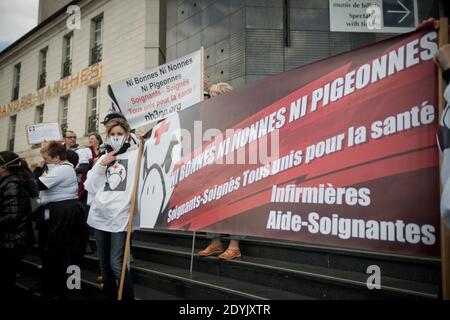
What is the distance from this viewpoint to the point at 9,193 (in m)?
3.15

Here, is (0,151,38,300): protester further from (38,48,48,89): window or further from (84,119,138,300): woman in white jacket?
(38,48,48,89): window

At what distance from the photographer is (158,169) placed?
299 centimetres

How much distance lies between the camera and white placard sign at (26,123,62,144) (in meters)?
6.57

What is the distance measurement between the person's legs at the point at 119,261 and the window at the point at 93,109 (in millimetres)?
11393

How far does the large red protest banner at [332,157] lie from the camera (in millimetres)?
1655

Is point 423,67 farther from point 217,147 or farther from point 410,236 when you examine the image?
point 217,147

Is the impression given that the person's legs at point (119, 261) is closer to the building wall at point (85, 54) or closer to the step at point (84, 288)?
the step at point (84, 288)

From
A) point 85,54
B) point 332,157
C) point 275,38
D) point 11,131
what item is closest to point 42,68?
point 85,54

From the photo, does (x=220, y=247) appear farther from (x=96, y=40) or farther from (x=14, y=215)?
(x=96, y=40)

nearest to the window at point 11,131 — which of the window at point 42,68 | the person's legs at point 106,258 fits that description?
the window at point 42,68

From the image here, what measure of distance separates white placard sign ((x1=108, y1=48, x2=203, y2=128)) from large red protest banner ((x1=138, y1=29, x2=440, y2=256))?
1.45 meters

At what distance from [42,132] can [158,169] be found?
4.66m

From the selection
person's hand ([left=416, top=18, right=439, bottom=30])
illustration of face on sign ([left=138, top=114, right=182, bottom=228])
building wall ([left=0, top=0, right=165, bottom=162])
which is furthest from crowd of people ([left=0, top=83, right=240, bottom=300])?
building wall ([left=0, top=0, right=165, bottom=162])
